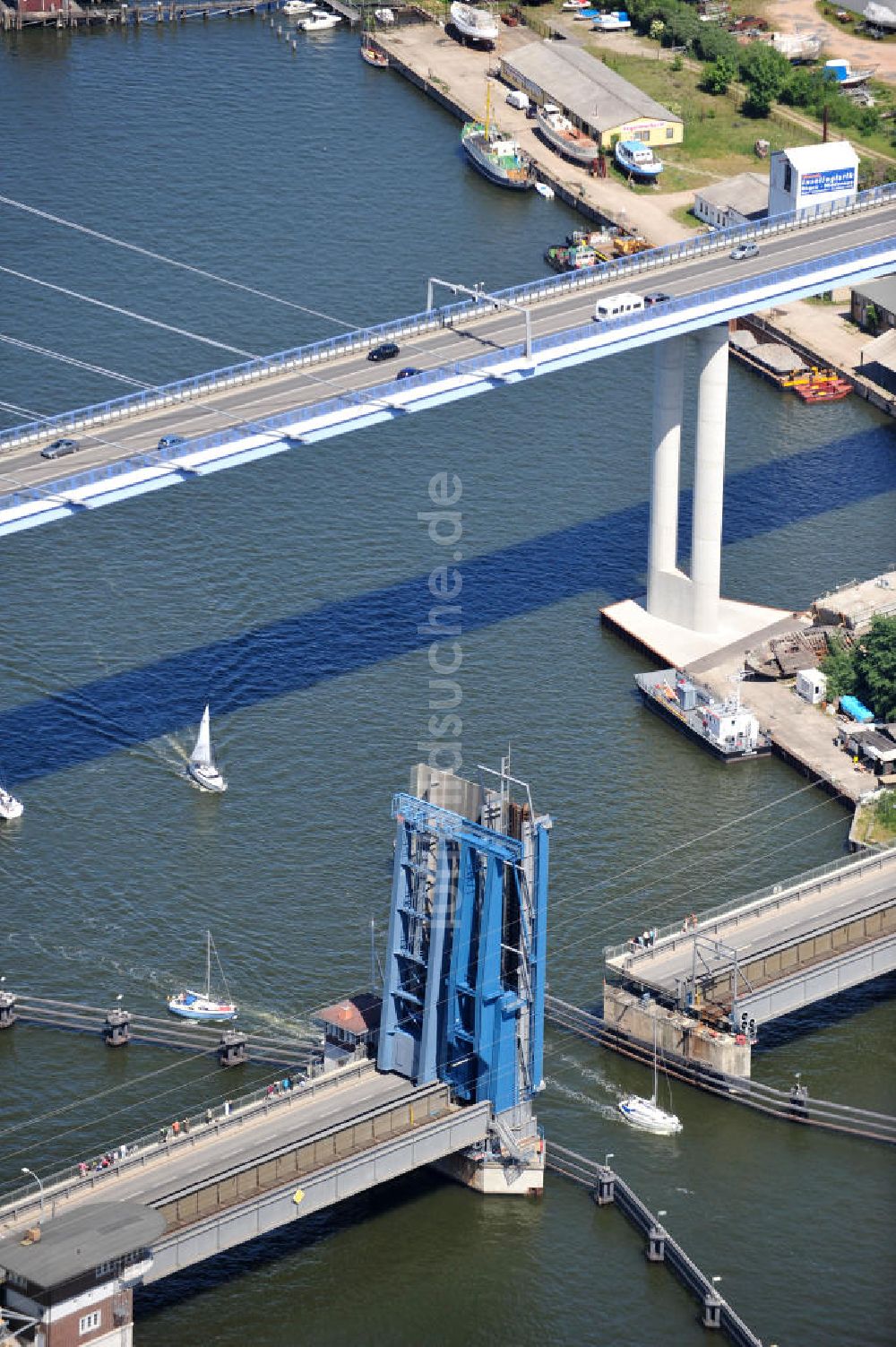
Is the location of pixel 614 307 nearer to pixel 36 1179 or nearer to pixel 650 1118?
pixel 650 1118

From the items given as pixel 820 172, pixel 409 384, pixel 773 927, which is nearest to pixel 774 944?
pixel 773 927

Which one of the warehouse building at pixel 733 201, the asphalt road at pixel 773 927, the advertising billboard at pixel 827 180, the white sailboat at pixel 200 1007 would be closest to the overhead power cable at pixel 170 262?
the warehouse building at pixel 733 201

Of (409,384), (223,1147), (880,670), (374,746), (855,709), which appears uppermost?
(409,384)

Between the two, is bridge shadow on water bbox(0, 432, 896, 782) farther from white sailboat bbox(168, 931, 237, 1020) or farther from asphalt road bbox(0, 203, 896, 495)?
white sailboat bbox(168, 931, 237, 1020)

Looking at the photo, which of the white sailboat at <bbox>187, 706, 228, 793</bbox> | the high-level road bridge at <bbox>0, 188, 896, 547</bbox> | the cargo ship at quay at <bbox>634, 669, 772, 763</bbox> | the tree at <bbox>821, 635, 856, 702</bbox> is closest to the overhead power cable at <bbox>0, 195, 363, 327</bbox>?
the high-level road bridge at <bbox>0, 188, 896, 547</bbox>

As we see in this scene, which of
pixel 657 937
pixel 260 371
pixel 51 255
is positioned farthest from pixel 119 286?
pixel 657 937
